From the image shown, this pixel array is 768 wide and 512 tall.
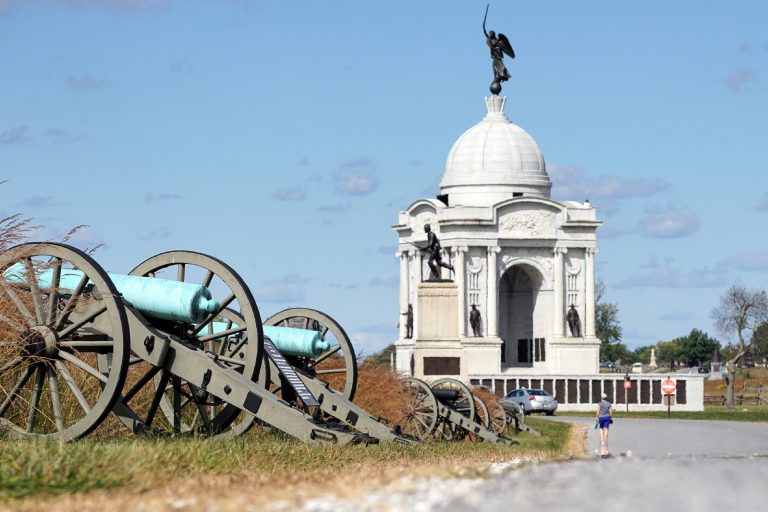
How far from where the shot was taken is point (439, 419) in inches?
1142

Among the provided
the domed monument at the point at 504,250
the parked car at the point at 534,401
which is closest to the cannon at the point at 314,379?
the parked car at the point at 534,401

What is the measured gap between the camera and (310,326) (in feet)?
88.2

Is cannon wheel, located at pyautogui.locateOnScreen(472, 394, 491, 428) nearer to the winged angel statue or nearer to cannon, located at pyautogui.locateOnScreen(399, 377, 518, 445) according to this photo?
cannon, located at pyautogui.locateOnScreen(399, 377, 518, 445)

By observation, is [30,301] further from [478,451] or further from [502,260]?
[502,260]

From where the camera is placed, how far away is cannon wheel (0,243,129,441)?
56.7 ft

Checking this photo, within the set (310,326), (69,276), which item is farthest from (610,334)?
(69,276)

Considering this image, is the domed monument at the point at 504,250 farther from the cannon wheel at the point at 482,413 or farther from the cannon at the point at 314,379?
the cannon at the point at 314,379

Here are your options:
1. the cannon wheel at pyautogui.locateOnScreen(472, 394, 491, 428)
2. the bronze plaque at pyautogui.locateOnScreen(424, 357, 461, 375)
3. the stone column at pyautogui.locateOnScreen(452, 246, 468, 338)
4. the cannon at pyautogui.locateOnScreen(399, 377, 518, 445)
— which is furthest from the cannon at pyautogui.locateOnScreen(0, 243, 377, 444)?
the stone column at pyautogui.locateOnScreen(452, 246, 468, 338)

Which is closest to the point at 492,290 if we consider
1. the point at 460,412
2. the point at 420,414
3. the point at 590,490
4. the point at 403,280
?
the point at 403,280

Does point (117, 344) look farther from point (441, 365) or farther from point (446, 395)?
point (441, 365)

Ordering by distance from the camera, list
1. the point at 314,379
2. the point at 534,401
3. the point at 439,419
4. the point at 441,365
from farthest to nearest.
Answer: the point at 534,401
the point at 441,365
the point at 439,419
the point at 314,379

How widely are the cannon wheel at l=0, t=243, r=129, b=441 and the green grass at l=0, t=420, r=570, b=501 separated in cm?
75

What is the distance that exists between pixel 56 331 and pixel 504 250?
67.5 meters

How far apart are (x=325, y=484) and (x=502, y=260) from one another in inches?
2865
